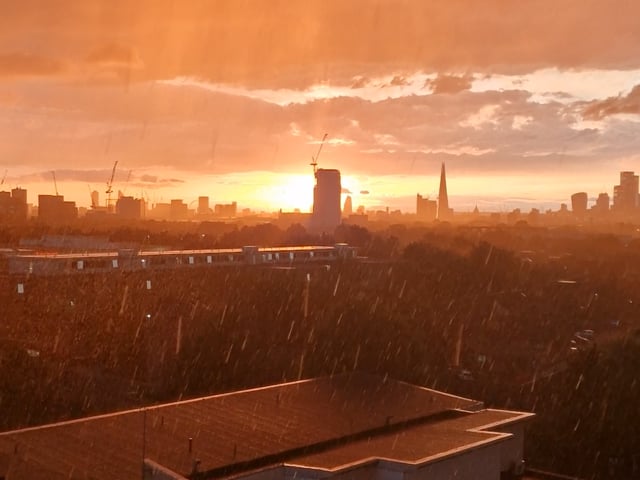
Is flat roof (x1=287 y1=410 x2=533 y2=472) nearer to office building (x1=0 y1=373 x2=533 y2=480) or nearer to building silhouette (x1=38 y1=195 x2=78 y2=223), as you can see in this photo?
office building (x1=0 y1=373 x2=533 y2=480)

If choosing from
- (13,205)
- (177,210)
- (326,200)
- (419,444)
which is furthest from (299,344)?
(177,210)

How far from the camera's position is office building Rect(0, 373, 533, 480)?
6148 mm

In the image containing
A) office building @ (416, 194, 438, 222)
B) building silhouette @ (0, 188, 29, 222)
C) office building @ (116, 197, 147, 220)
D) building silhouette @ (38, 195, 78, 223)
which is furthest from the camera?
office building @ (416, 194, 438, 222)

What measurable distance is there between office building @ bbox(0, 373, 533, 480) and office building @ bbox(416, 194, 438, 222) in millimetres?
111558

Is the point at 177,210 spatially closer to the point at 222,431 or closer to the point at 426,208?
the point at 426,208

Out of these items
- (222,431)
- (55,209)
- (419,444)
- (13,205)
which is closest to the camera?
(222,431)

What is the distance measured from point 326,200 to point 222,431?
47668 millimetres

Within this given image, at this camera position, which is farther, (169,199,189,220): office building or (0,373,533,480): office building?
(169,199,189,220): office building

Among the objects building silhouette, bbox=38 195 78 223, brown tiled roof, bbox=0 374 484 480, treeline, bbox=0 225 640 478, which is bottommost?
treeline, bbox=0 225 640 478

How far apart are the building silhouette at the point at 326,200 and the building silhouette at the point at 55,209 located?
1902 centimetres

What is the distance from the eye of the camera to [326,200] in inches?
2146

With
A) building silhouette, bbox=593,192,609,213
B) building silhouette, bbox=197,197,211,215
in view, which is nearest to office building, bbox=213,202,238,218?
building silhouette, bbox=197,197,211,215

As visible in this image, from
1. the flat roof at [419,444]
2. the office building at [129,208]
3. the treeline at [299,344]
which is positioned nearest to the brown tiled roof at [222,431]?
the flat roof at [419,444]

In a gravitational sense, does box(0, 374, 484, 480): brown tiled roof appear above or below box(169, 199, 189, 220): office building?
below
